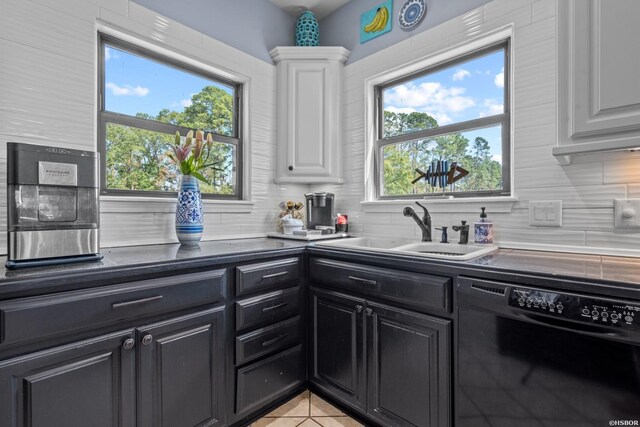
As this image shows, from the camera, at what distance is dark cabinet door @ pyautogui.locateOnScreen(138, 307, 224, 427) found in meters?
1.19

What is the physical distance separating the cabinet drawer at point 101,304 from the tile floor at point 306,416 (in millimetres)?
737

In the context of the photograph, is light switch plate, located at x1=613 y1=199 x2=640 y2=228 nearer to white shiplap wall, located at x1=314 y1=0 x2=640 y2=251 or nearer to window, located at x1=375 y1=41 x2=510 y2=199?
white shiplap wall, located at x1=314 y1=0 x2=640 y2=251

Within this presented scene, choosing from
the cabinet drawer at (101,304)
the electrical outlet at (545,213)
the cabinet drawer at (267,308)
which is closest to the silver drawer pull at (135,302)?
the cabinet drawer at (101,304)

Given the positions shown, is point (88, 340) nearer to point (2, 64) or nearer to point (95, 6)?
point (2, 64)

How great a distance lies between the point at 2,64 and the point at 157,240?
3.34 ft

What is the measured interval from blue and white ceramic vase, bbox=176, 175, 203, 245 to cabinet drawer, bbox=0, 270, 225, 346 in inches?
17.3

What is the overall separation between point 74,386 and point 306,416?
1064 millimetres

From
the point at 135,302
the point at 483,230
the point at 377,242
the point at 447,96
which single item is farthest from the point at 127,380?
the point at 447,96

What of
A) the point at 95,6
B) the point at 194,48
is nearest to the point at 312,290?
the point at 194,48

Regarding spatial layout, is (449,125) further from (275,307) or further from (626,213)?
(275,307)

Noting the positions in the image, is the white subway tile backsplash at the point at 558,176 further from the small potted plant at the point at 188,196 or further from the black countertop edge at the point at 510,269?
the small potted plant at the point at 188,196

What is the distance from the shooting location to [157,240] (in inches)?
72.1

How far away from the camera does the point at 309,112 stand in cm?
237

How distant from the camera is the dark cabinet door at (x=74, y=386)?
93cm
